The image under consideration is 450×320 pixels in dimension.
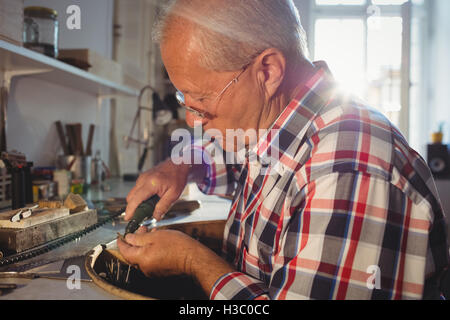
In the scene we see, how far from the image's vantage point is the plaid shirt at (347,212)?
20.6 inches

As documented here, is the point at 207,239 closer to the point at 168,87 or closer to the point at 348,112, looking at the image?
the point at 348,112

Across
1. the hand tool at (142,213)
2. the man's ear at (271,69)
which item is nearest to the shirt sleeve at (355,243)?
the man's ear at (271,69)

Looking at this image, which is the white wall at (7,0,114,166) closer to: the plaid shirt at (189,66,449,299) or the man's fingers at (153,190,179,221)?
the man's fingers at (153,190,179,221)

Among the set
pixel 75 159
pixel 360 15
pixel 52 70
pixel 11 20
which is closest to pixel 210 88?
pixel 11 20

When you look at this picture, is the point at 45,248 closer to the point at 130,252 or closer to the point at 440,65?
the point at 130,252

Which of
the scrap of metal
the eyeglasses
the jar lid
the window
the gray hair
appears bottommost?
the scrap of metal

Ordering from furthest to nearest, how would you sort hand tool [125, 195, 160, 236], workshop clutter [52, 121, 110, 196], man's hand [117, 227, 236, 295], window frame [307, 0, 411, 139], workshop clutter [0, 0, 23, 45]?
window frame [307, 0, 411, 139] → workshop clutter [52, 121, 110, 196] → workshop clutter [0, 0, 23, 45] → hand tool [125, 195, 160, 236] → man's hand [117, 227, 236, 295]

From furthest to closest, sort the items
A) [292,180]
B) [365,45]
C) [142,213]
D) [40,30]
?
[365,45], [40,30], [142,213], [292,180]

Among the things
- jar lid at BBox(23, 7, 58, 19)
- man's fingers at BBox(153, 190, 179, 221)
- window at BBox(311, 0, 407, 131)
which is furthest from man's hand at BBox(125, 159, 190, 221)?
window at BBox(311, 0, 407, 131)

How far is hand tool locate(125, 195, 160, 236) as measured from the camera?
37.3 inches

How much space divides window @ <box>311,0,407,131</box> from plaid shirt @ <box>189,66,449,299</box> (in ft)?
10.2

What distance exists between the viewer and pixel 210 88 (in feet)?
2.49

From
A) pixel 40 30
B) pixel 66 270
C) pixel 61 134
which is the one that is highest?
pixel 40 30

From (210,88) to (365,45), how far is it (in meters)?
3.46
